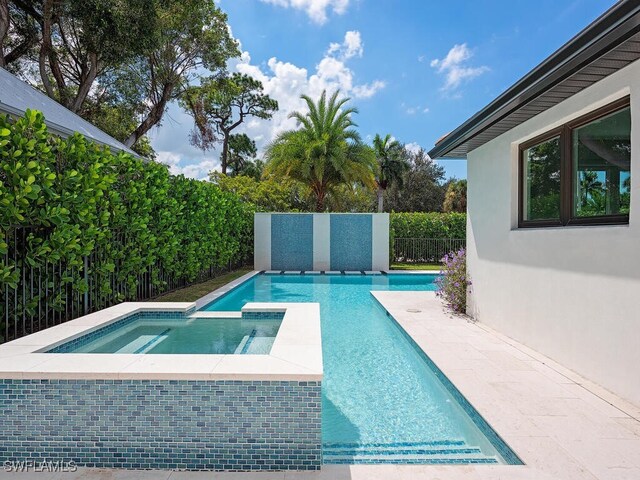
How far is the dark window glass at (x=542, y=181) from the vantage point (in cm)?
528

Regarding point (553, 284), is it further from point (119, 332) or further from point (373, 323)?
point (119, 332)

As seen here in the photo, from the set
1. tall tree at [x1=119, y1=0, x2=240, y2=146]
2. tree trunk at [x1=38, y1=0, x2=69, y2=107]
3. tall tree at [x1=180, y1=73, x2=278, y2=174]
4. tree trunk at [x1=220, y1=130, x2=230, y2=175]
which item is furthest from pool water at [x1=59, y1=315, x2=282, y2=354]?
tree trunk at [x1=220, y1=130, x2=230, y2=175]

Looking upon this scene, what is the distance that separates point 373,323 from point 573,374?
4.05 meters

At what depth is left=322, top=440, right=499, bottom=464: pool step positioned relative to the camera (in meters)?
3.14

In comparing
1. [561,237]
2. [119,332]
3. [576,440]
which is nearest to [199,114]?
[119,332]

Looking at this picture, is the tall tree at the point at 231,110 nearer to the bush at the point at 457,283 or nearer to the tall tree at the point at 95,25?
the tall tree at the point at 95,25

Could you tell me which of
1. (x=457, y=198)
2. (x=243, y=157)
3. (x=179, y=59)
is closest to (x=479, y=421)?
(x=179, y=59)

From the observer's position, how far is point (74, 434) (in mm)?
2963

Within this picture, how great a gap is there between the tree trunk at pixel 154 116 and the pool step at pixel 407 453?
69.0 feet

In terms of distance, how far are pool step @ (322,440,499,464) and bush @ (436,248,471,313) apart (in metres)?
5.02

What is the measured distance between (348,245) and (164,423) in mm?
16234

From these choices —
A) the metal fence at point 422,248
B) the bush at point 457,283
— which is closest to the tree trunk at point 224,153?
the metal fence at point 422,248

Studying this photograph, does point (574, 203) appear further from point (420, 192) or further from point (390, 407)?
point (420, 192)

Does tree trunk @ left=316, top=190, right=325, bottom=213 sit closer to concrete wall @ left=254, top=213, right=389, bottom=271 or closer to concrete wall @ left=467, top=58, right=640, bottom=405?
concrete wall @ left=254, top=213, right=389, bottom=271
